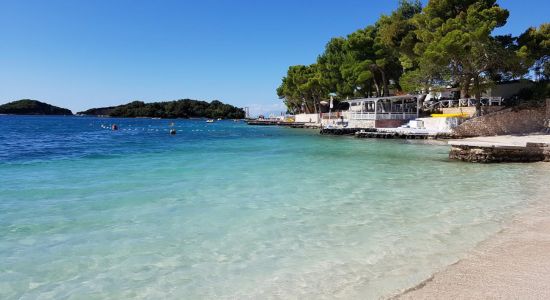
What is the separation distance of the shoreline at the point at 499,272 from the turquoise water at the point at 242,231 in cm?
22

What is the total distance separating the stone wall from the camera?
3011 cm

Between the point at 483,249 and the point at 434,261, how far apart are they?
37.5 inches

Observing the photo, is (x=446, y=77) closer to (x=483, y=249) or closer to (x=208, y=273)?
(x=483, y=249)

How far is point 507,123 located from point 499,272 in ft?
98.9

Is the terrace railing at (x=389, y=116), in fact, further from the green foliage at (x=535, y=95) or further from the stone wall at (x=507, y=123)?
the stone wall at (x=507, y=123)

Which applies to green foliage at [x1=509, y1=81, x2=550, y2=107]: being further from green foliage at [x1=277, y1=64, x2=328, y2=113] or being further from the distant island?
the distant island

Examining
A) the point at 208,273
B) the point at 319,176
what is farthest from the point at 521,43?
the point at 208,273

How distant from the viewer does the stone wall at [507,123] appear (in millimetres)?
30109

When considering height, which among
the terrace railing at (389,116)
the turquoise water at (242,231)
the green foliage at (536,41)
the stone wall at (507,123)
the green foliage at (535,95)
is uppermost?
the green foliage at (536,41)

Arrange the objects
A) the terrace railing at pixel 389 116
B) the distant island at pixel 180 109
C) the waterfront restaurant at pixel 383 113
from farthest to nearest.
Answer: the distant island at pixel 180 109
the terrace railing at pixel 389 116
the waterfront restaurant at pixel 383 113

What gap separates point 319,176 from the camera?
13352mm

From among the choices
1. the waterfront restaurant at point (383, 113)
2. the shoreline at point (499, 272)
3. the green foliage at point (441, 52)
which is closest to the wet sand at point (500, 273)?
the shoreline at point (499, 272)

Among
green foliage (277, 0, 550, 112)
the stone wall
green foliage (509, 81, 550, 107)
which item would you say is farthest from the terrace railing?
the stone wall

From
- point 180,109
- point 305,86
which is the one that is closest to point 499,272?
point 305,86
